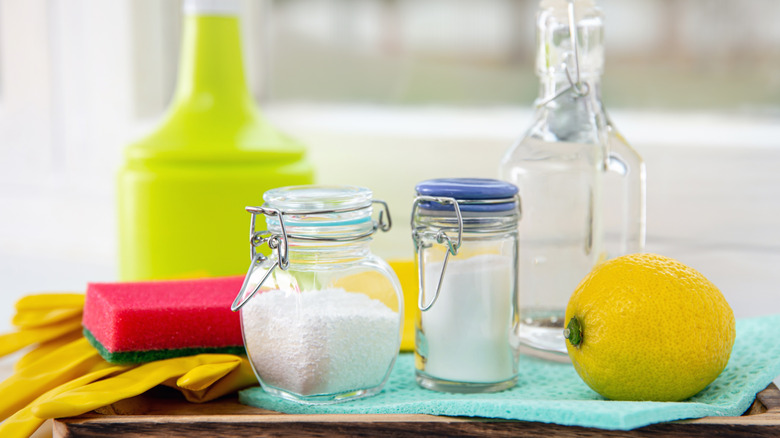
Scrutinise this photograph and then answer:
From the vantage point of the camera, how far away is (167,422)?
1.38 feet

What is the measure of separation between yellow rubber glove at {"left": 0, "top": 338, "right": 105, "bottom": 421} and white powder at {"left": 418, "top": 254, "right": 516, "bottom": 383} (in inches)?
8.3

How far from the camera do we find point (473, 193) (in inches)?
18.5

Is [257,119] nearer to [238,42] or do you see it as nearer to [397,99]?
[238,42]

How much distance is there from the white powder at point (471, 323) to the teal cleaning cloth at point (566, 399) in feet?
0.06

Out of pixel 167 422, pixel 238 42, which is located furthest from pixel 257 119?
pixel 167 422

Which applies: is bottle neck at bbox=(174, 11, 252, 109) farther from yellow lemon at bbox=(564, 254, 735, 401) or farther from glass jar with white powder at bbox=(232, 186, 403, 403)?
yellow lemon at bbox=(564, 254, 735, 401)

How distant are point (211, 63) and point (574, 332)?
A: 1.39ft

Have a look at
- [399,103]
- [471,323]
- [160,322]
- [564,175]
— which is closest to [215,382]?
[160,322]

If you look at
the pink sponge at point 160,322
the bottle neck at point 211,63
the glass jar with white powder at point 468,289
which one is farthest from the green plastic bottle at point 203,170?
the glass jar with white powder at point 468,289

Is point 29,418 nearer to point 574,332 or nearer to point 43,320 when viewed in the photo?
point 43,320

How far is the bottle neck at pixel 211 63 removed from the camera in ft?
2.34

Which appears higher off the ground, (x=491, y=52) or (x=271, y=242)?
(x=491, y=52)

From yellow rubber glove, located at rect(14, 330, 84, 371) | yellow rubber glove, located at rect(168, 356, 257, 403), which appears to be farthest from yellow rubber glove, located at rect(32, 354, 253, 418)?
yellow rubber glove, located at rect(14, 330, 84, 371)

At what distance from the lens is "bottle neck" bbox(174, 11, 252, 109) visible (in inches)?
28.1
